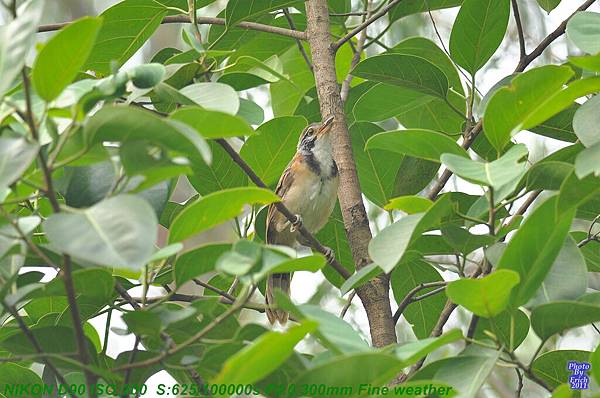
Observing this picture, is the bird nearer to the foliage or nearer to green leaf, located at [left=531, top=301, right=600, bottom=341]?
the foliage

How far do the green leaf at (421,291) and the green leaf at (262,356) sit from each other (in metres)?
1.43

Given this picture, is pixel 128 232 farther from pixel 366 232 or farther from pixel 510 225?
pixel 366 232

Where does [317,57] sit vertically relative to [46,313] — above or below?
above

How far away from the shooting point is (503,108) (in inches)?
74.7

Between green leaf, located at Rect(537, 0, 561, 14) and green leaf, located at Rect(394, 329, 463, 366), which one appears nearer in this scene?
green leaf, located at Rect(394, 329, 463, 366)

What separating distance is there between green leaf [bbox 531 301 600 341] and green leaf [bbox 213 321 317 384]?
0.62 m

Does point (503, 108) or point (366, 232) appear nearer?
point (503, 108)

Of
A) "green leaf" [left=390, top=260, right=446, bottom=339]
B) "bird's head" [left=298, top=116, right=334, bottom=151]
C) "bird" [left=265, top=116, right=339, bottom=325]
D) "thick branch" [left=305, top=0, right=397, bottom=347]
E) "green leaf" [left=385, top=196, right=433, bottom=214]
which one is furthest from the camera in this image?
"bird's head" [left=298, top=116, right=334, bottom=151]

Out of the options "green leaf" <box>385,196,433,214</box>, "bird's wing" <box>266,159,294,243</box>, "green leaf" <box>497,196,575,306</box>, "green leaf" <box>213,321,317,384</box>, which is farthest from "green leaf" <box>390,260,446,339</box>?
"bird's wing" <box>266,159,294,243</box>

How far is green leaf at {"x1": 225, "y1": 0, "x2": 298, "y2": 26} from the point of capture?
272 centimetres

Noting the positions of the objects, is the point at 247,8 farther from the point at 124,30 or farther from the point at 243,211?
the point at 243,211

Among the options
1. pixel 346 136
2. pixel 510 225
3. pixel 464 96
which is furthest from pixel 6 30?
pixel 464 96

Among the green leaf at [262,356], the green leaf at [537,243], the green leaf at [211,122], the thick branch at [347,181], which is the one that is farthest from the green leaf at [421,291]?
the green leaf at [262,356]

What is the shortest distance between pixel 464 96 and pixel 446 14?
21.3 ft
